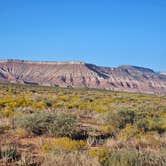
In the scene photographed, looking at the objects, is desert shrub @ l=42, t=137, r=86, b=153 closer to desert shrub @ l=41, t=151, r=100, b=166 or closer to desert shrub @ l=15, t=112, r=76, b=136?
desert shrub @ l=41, t=151, r=100, b=166

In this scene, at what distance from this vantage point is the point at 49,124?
488 inches

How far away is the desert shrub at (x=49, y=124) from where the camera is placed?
11938 mm

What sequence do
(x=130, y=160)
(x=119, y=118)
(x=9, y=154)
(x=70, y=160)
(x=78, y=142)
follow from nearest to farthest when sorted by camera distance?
(x=130, y=160), (x=70, y=160), (x=9, y=154), (x=78, y=142), (x=119, y=118)

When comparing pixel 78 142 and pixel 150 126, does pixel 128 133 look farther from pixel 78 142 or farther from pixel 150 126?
pixel 78 142

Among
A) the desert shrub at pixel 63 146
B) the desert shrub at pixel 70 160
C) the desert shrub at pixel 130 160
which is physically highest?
the desert shrub at pixel 130 160

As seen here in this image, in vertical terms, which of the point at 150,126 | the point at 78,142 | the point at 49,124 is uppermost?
the point at 49,124

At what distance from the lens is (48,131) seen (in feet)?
40.1

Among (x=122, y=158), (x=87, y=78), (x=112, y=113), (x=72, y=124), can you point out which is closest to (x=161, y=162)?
(x=122, y=158)

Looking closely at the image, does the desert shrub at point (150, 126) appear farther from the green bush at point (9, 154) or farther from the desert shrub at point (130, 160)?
the desert shrub at point (130, 160)

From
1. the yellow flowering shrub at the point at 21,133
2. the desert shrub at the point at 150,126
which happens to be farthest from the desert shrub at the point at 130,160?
the desert shrub at the point at 150,126

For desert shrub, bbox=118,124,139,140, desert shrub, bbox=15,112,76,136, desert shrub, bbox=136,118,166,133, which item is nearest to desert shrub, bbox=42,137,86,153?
desert shrub, bbox=15,112,76,136

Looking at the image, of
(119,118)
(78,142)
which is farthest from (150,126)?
(78,142)

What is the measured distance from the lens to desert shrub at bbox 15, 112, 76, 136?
39.2 ft

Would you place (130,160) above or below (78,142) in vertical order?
above
